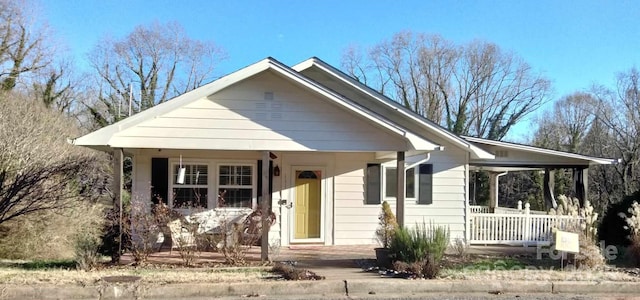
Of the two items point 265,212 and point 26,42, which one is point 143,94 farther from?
point 265,212

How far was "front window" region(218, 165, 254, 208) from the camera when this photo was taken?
37.3 ft

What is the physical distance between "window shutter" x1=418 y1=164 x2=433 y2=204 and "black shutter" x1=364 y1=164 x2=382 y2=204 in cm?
106

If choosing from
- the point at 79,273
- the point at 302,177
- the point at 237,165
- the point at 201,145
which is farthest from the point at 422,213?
the point at 79,273

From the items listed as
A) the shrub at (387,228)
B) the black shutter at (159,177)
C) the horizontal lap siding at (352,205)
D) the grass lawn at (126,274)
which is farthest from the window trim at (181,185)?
the shrub at (387,228)

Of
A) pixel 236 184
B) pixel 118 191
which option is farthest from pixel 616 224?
pixel 118 191

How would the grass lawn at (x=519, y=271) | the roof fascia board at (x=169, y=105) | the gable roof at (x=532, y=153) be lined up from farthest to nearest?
the gable roof at (x=532, y=153) < the roof fascia board at (x=169, y=105) < the grass lawn at (x=519, y=271)

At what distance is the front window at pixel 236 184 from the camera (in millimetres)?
11383

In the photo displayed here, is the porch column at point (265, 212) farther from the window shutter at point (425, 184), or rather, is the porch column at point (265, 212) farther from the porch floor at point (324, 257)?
the window shutter at point (425, 184)

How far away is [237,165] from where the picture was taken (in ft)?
37.7

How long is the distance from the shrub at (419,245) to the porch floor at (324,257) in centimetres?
63

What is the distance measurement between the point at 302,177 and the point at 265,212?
3.34 m

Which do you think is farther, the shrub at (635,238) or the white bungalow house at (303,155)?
the shrub at (635,238)

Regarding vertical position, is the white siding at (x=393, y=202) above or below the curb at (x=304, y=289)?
above

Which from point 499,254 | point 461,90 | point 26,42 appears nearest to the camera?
point 499,254
